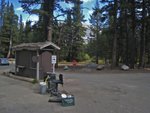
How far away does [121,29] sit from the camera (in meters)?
39.9

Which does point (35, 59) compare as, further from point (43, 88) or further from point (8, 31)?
point (8, 31)

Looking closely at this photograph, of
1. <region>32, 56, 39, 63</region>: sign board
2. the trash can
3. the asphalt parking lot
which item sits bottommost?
the asphalt parking lot

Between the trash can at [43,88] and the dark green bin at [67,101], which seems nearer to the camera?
the dark green bin at [67,101]

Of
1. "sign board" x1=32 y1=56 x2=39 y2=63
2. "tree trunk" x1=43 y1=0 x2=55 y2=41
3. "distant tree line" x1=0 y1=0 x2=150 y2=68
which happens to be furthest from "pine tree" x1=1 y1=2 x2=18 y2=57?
"sign board" x1=32 y1=56 x2=39 y2=63

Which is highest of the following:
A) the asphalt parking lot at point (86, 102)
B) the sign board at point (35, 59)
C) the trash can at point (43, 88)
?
the sign board at point (35, 59)

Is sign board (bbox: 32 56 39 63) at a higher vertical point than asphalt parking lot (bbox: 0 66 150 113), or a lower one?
higher

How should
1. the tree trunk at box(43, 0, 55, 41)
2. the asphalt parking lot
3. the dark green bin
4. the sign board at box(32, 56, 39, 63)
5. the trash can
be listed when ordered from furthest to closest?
1. the tree trunk at box(43, 0, 55, 41)
2. the sign board at box(32, 56, 39, 63)
3. the trash can
4. the dark green bin
5. the asphalt parking lot

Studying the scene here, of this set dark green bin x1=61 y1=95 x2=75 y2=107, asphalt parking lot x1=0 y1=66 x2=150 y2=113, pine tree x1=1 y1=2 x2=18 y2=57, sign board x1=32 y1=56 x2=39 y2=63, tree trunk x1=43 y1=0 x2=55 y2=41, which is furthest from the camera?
pine tree x1=1 y1=2 x2=18 y2=57

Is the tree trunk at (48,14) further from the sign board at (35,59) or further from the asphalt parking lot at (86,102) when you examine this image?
the asphalt parking lot at (86,102)

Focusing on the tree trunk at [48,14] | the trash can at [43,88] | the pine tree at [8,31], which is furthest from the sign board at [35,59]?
the pine tree at [8,31]

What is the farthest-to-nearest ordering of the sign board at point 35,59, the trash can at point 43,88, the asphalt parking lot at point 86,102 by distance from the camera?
the sign board at point 35,59 < the trash can at point 43,88 < the asphalt parking lot at point 86,102

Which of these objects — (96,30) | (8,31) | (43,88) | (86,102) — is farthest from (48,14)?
(8,31)

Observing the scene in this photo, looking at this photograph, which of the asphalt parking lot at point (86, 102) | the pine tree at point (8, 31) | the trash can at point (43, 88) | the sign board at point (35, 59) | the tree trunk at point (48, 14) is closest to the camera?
the asphalt parking lot at point (86, 102)

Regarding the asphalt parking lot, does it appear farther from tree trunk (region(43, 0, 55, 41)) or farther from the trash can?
tree trunk (region(43, 0, 55, 41))
